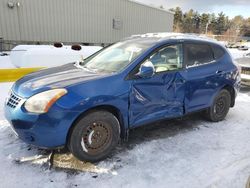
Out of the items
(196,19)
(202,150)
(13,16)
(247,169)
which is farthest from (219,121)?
(196,19)

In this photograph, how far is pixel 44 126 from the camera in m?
3.07

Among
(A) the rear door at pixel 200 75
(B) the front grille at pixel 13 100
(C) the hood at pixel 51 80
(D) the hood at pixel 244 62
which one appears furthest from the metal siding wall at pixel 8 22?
(A) the rear door at pixel 200 75

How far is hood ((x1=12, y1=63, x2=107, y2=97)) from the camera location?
3.29 meters

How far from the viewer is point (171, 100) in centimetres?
414

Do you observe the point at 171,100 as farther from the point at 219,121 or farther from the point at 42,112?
the point at 42,112

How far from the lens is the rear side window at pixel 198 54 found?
441cm

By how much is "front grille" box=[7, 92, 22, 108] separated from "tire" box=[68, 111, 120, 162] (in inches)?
31.1

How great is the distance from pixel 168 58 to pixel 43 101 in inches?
81.3

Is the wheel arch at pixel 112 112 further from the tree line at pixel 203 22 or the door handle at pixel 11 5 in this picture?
the tree line at pixel 203 22

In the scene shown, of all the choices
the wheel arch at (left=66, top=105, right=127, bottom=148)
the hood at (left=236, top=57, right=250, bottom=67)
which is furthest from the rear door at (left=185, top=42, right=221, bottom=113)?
the hood at (left=236, top=57, right=250, bottom=67)

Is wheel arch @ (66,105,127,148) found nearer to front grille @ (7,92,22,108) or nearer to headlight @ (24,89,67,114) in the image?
headlight @ (24,89,67,114)

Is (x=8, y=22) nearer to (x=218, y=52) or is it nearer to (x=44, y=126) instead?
(x=218, y=52)

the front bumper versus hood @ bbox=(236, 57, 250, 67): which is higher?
hood @ bbox=(236, 57, 250, 67)

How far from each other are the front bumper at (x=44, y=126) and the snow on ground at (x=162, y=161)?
0.40m
